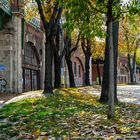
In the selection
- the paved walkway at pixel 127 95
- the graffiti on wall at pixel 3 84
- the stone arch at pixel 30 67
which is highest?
the stone arch at pixel 30 67

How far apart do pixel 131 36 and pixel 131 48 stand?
5.67 feet

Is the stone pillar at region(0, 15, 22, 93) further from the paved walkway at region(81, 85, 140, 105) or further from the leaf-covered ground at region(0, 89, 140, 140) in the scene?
the leaf-covered ground at region(0, 89, 140, 140)

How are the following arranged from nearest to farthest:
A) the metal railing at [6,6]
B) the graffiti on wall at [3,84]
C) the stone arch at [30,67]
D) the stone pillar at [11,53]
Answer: the metal railing at [6,6]
the graffiti on wall at [3,84]
the stone pillar at [11,53]
the stone arch at [30,67]

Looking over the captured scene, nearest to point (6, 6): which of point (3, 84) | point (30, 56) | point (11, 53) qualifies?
point (11, 53)

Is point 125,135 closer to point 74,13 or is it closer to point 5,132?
point 5,132

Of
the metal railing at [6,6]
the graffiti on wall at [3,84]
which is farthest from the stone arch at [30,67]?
the metal railing at [6,6]

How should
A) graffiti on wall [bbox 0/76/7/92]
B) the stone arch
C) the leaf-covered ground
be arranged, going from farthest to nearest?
the stone arch
graffiti on wall [bbox 0/76/7/92]
the leaf-covered ground

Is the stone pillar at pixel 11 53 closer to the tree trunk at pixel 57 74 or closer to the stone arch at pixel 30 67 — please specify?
the tree trunk at pixel 57 74

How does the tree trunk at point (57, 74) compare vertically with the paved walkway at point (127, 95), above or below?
above

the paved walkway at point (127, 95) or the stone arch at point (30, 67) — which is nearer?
the paved walkway at point (127, 95)

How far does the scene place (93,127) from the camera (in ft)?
31.5

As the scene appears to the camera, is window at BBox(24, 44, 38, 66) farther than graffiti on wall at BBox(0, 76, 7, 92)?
Yes

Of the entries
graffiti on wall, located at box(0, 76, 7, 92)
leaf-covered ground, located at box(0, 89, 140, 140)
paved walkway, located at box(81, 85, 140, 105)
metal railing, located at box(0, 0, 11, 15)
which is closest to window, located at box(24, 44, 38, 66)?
graffiti on wall, located at box(0, 76, 7, 92)

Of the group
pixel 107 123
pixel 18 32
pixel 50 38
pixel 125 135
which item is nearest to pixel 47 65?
pixel 50 38
